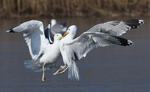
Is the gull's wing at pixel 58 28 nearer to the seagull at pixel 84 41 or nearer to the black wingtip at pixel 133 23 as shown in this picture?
the seagull at pixel 84 41

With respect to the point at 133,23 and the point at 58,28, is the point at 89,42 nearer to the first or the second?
the point at 133,23

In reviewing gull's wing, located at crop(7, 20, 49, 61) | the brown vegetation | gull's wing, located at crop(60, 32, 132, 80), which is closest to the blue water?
gull's wing, located at crop(60, 32, 132, 80)

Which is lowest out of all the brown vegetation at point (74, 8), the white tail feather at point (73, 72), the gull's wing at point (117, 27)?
the brown vegetation at point (74, 8)

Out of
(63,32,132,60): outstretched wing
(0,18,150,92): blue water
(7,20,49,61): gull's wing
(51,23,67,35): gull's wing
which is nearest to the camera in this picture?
(63,32,132,60): outstretched wing

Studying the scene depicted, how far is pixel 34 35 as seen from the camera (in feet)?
32.4

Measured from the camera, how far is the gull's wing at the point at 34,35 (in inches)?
380

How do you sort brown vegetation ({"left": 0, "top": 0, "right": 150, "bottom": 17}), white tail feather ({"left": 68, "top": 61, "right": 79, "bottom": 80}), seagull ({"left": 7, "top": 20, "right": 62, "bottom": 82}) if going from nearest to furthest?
1. white tail feather ({"left": 68, "top": 61, "right": 79, "bottom": 80})
2. seagull ({"left": 7, "top": 20, "right": 62, "bottom": 82})
3. brown vegetation ({"left": 0, "top": 0, "right": 150, "bottom": 17})

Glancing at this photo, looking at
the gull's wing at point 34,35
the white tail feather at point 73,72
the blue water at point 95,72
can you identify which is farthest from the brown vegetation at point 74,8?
the white tail feather at point 73,72

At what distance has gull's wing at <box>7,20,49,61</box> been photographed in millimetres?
9664

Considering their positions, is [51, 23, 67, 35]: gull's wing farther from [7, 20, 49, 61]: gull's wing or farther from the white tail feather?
the white tail feather

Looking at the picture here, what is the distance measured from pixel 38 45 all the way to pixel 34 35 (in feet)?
0.63

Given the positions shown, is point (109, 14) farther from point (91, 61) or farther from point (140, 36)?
point (91, 61)

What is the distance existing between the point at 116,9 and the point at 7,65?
7159mm

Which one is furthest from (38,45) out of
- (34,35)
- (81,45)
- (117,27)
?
(117,27)
